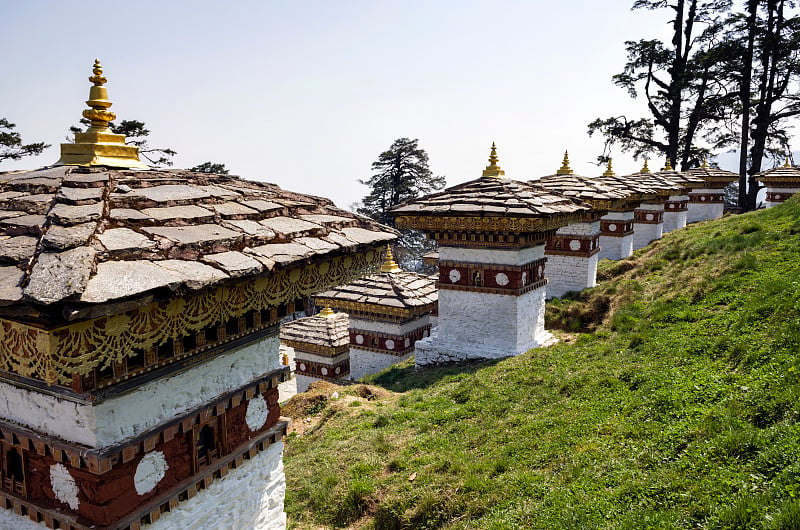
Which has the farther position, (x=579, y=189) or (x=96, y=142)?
(x=579, y=189)

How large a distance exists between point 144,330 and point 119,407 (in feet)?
2.34

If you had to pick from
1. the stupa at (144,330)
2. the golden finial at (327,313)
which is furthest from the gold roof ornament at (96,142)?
the golden finial at (327,313)

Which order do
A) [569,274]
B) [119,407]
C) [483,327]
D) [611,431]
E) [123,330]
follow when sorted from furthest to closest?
[569,274] → [483,327] → [611,431] → [119,407] → [123,330]

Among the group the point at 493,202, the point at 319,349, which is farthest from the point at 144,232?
the point at 319,349

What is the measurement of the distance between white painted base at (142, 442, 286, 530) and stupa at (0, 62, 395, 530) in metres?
0.01

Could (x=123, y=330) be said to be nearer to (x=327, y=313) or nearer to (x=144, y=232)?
(x=144, y=232)

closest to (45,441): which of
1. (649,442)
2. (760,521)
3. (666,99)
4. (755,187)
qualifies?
(760,521)

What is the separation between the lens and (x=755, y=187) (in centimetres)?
2664

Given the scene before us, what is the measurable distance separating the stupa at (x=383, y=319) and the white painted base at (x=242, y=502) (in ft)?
24.3

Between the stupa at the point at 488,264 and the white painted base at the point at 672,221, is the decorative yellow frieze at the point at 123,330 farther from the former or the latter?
the white painted base at the point at 672,221

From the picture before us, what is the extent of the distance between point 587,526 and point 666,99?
32592mm

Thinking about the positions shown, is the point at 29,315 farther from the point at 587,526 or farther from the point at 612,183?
the point at 612,183

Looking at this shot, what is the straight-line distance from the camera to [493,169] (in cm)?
1130

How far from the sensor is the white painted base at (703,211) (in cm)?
2575
